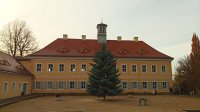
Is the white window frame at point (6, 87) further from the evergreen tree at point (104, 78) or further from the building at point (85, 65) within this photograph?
the building at point (85, 65)

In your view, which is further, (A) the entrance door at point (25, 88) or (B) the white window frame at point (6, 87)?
(A) the entrance door at point (25, 88)

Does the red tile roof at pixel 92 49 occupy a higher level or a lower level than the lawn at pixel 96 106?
higher

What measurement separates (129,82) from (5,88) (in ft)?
69.3

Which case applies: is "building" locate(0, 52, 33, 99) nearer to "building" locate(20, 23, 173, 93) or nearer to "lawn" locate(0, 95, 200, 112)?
"building" locate(20, 23, 173, 93)

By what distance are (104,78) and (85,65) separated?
40.8ft

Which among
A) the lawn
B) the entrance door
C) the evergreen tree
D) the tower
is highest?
the tower

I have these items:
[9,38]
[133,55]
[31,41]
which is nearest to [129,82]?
[133,55]

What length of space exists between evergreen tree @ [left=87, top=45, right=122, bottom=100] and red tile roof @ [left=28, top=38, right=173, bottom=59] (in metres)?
11.2

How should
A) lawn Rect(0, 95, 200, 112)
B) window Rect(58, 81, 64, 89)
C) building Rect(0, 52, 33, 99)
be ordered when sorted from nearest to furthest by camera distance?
lawn Rect(0, 95, 200, 112)
building Rect(0, 52, 33, 99)
window Rect(58, 81, 64, 89)

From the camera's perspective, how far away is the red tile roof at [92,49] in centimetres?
3969

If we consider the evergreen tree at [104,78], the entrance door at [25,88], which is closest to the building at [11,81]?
the entrance door at [25,88]

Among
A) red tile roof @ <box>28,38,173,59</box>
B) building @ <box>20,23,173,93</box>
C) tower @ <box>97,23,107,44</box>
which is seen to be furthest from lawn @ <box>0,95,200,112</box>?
tower @ <box>97,23,107,44</box>

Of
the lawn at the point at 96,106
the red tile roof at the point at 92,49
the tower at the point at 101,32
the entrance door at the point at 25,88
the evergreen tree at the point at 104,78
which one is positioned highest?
the tower at the point at 101,32

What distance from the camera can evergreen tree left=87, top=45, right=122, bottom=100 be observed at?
1075 inches
